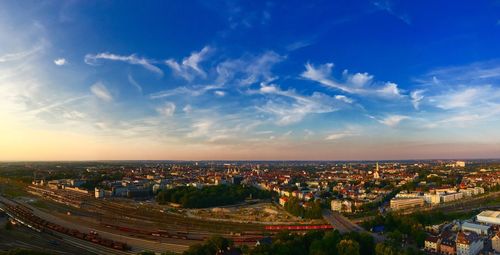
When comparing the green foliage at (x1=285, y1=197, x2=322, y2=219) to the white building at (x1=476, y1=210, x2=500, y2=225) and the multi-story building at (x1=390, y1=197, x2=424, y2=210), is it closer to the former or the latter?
Result: the multi-story building at (x1=390, y1=197, x2=424, y2=210)

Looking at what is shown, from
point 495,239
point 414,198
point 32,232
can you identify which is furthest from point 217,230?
point 414,198

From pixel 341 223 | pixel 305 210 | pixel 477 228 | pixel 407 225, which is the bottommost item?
pixel 341 223

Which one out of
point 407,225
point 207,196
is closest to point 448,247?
point 407,225

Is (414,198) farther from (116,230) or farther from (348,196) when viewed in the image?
(116,230)

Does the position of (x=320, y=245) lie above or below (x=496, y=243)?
above

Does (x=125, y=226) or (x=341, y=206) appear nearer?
(x=125, y=226)

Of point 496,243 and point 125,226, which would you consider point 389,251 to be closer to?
point 496,243
